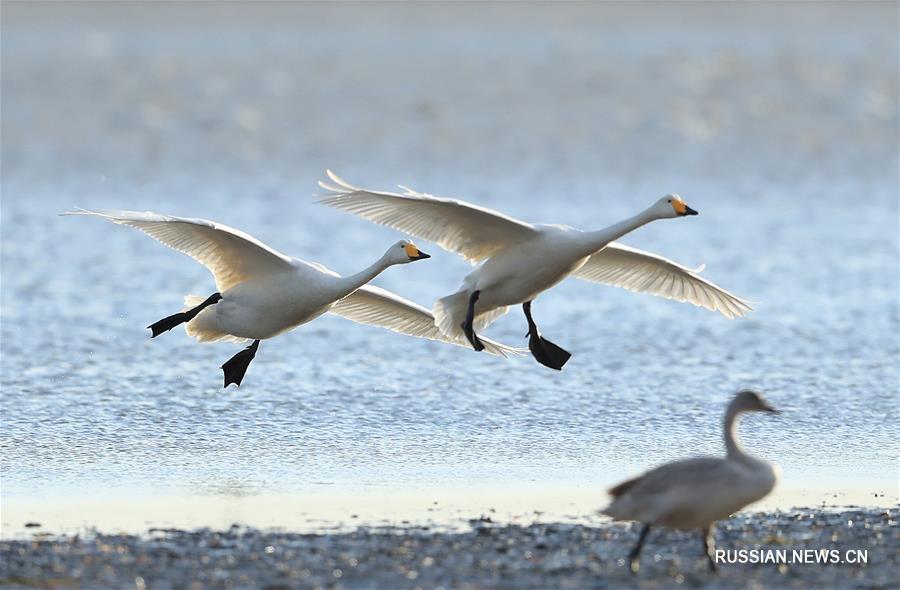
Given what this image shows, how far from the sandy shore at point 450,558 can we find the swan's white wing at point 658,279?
11.1 feet

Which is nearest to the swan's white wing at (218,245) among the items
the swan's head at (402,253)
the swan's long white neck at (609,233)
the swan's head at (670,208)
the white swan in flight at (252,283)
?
the white swan in flight at (252,283)

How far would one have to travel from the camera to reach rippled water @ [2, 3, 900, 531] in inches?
435

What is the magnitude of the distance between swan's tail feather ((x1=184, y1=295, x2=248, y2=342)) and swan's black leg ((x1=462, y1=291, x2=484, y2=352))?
5.61 ft

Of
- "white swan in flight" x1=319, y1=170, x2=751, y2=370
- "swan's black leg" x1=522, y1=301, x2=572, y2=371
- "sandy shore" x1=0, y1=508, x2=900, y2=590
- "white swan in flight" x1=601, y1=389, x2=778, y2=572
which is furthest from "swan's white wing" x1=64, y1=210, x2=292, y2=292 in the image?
"white swan in flight" x1=601, y1=389, x2=778, y2=572

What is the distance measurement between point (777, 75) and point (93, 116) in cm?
1336

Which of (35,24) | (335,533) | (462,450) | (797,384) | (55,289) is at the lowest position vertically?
(335,533)

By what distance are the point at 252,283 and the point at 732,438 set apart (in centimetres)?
429

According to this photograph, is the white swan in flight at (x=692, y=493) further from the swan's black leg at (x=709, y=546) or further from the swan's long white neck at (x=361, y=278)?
the swan's long white neck at (x=361, y=278)

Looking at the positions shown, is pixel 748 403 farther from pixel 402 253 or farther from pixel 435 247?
pixel 435 247

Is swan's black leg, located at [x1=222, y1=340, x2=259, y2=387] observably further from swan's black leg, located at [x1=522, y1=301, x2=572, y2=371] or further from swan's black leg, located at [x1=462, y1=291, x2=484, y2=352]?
swan's black leg, located at [x1=522, y1=301, x2=572, y2=371]

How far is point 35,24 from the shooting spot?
4012 cm

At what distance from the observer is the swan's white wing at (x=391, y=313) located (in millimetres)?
12312

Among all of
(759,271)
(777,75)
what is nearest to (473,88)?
(777,75)

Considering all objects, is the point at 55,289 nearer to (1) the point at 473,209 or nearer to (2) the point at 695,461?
(1) the point at 473,209
